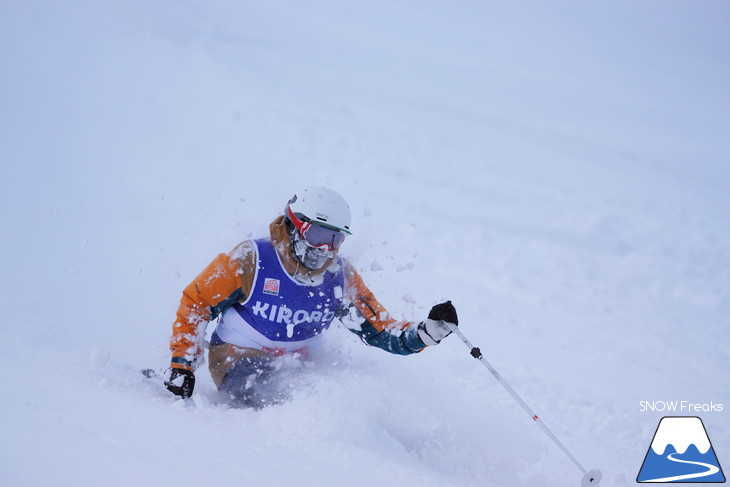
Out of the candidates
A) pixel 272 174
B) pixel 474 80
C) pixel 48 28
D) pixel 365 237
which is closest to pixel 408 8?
pixel 474 80

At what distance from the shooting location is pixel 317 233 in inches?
172

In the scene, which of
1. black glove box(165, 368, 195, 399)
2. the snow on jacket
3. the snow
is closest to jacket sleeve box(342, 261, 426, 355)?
the snow on jacket

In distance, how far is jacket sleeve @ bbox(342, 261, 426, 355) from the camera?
4.80 m

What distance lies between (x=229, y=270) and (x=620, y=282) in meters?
6.17

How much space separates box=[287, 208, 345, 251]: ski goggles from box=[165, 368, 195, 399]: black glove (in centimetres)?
119

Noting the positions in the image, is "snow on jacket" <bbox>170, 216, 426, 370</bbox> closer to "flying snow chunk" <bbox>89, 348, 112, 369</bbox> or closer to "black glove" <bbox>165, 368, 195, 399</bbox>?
"black glove" <bbox>165, 368, 195, 399</bbox>

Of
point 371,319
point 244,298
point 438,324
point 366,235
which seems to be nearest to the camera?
point 438,324

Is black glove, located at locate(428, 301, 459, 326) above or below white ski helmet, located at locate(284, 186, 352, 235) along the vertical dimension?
below

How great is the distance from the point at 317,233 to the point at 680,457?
10.5 ft

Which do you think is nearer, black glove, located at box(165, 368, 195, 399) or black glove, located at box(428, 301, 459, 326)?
black glove, located at box(165, 368, 195, 399)

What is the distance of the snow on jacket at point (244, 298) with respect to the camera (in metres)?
4.37

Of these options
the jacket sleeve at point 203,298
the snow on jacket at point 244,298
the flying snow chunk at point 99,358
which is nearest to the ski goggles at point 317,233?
the snow on jacket at point 244,298

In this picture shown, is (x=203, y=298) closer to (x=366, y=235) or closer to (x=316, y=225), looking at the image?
(x=316, y=225)

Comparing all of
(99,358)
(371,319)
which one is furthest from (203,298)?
(371,319)
